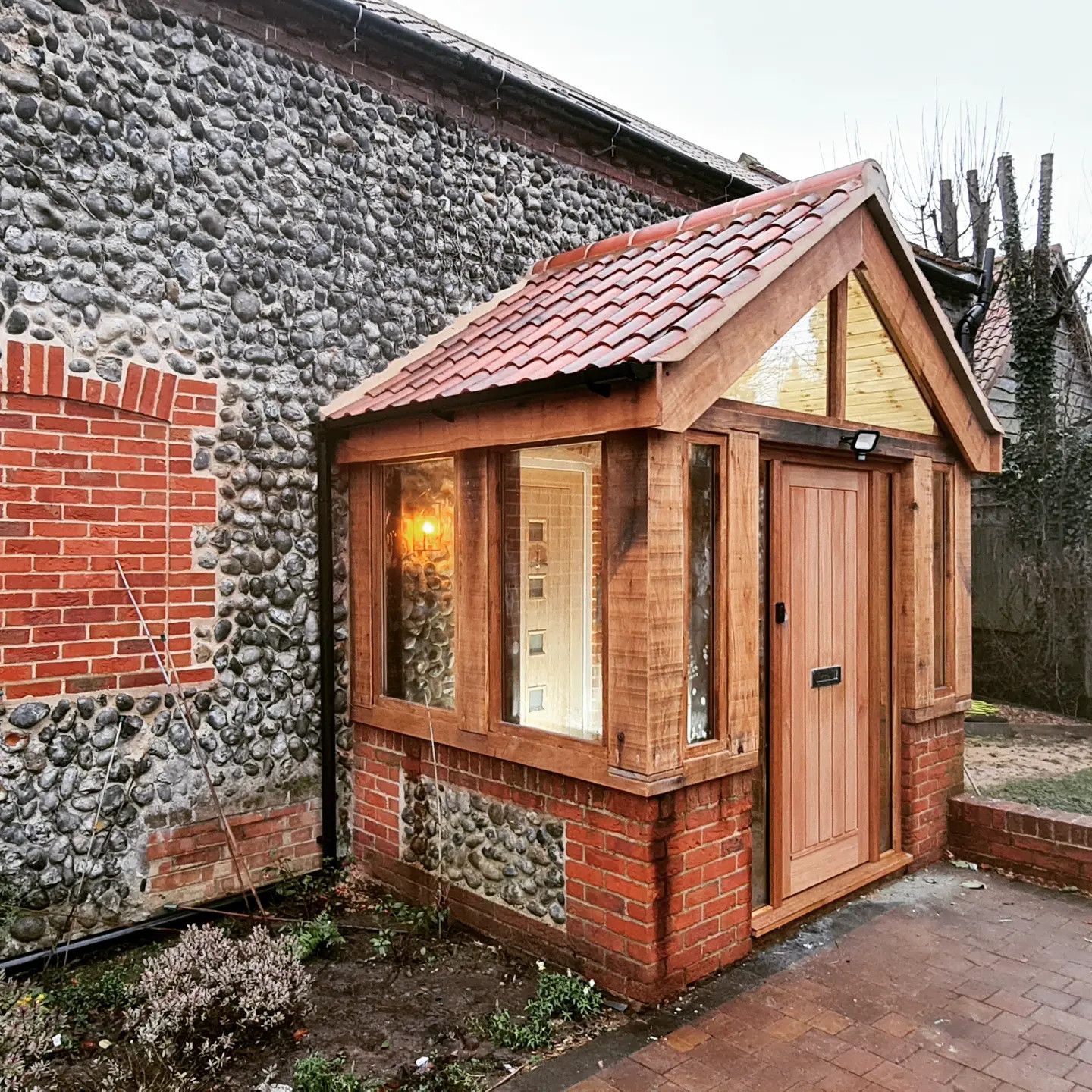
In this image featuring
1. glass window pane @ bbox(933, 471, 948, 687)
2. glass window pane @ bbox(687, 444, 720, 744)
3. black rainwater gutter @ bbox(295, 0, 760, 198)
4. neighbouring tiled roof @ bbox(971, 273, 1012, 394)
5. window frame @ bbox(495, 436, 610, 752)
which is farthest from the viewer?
neighbouring tiled roof @ bbox(971, 273, 1012, 394)

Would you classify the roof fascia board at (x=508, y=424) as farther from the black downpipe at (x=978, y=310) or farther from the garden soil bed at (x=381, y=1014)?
the black downpipe at (x=978, y=310)

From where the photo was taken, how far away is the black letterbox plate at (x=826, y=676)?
16.4 feet

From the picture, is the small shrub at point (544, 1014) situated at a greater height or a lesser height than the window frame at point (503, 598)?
lesser

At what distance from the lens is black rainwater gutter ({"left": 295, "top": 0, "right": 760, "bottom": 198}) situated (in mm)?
5219

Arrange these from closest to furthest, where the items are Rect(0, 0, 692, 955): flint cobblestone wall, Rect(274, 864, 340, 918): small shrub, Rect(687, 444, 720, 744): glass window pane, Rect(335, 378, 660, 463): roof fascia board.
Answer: Rect(335, 378, 660, 463): roof fascia board < Rect(687, 444, 720, 744): glass window pane < Rect(0, 0, 692, 955): flint cobblestone wall < Rect(274, 864, 340, 918): small shrub

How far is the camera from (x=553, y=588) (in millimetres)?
4633

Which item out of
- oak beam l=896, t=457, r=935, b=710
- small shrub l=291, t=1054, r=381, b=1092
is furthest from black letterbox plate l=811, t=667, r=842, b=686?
small shrub l=291, t=1054, r=381, b=1092

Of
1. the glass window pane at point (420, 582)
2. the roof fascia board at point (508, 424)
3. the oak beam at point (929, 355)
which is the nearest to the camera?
the roof fascia board at point (508, 424)

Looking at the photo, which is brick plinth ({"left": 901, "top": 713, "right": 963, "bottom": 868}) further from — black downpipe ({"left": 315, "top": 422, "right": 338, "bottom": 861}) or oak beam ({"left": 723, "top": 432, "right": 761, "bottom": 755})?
black downpipe ({"left": 315, "top": 422, "right": 338, "bottom": 861})

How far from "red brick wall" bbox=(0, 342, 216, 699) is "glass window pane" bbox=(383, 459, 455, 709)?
40.4 inches

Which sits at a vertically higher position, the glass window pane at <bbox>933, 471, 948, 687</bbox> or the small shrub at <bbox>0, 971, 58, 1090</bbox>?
the glass window pane at <bbox>933, 471, 948, 687</bbox>

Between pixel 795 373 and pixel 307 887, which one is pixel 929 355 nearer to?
pixel 795 373

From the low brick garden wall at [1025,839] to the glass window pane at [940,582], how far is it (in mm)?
841

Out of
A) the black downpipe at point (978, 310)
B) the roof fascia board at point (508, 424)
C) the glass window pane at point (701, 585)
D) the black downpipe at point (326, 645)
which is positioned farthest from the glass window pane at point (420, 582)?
the black downpipe at point (978, 310)
